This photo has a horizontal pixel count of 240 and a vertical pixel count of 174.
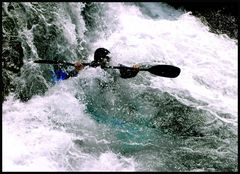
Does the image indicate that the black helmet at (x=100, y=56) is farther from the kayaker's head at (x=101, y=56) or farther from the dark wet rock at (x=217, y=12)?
the dark wet rock at (x=217, y=12)

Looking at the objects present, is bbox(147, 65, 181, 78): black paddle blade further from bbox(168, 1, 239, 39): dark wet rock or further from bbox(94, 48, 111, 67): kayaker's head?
bbox(168, 1, 239, 39): dark wet rock

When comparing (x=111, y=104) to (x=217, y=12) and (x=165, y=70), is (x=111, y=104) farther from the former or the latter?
(x=217, y=12)

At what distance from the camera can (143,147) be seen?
Result: 625 cm

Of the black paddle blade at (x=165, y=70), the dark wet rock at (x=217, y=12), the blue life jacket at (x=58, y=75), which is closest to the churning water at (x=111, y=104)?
the blue life jacket at (x=58, y=75)

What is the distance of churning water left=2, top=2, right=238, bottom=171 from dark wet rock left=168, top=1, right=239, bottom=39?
1340mm

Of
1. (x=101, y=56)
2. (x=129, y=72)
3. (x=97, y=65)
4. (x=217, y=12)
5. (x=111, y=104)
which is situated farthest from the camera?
(x=217, y=12)

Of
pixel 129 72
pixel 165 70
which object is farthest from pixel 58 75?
pixel 165 70

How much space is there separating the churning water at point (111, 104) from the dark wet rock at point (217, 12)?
4.40 ft

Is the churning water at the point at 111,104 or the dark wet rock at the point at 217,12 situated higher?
the dark wet rock at the point at 217,12

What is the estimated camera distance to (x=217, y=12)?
34.2 ft

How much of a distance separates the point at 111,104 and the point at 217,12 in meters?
4.68

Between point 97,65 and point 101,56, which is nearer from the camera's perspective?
Answer: point 97,65

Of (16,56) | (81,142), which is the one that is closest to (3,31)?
(16,56)

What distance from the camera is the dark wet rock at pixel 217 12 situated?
10078 mm
